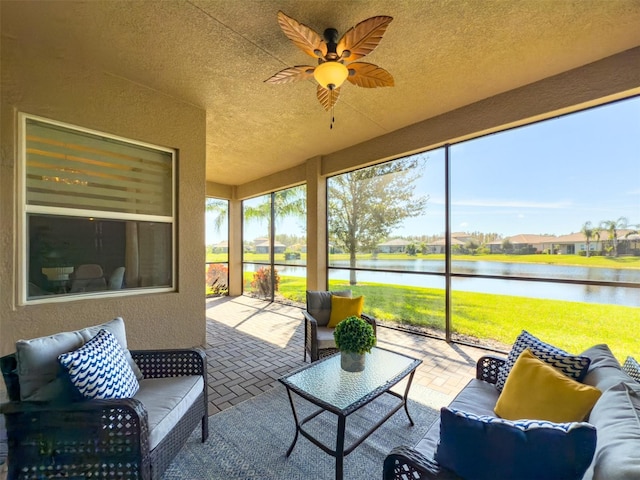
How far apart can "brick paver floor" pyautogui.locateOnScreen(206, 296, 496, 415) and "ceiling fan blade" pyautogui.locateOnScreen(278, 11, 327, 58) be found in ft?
9.91

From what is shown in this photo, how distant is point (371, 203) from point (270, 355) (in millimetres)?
3020

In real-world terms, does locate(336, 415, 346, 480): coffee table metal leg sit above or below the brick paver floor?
above

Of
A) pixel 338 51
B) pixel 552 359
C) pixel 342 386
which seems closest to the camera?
pixel 552 359

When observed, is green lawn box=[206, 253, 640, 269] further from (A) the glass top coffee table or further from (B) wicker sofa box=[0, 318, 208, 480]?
(B) wicker sofa box=[0, 318, 208, 480]

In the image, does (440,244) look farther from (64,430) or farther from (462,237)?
(64,430)

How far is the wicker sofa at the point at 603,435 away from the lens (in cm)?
81

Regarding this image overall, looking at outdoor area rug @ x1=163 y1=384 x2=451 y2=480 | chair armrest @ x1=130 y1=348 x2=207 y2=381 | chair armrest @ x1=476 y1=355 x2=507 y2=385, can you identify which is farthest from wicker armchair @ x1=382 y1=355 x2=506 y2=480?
chair armrest @ x1=130 y1=348 x2=207 y2=381

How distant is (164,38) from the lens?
7.46 ft

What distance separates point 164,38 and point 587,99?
398cm

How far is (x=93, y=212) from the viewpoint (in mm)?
2746

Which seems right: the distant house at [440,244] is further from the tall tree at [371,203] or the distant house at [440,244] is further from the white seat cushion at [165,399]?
the white seat cushion at [165,399]

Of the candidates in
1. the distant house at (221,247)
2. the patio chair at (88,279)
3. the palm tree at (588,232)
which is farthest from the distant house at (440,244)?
the distant house at (221,247)

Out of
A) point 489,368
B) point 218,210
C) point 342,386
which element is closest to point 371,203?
point 489,368

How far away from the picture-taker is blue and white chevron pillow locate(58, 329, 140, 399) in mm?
1335
